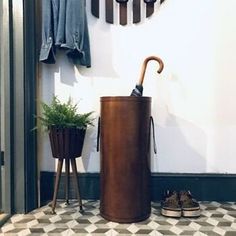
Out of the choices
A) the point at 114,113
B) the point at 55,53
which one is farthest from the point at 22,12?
the point at 114,113

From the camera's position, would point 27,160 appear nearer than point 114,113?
No

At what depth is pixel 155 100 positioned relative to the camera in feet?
6.66

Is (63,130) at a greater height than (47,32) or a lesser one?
lesser

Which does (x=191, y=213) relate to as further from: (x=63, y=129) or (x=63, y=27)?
(x=63, y=27)

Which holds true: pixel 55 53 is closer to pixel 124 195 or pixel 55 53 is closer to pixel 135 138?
pixel 135 138

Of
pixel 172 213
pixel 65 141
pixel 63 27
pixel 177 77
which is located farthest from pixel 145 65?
pixel 172 213

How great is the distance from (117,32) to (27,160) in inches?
40.4

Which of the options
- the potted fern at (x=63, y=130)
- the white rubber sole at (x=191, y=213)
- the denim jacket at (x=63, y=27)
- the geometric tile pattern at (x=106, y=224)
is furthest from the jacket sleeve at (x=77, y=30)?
the white rubber sole at (x=191, y=213)

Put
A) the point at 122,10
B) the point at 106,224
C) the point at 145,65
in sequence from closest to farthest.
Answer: the point at 106,224 → the point at 145,65 → the point at 122,10

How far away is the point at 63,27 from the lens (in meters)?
1.87

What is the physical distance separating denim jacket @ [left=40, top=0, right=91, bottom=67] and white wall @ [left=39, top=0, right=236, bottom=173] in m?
0.15

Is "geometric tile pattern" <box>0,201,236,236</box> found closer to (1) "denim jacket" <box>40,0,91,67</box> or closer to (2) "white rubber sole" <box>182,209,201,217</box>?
(2) "white rubber sole" <box>182,209,201,217</box>

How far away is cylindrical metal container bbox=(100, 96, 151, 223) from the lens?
5.41ft

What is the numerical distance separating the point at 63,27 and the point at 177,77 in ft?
2.68
